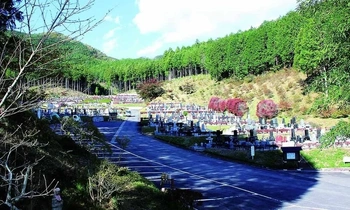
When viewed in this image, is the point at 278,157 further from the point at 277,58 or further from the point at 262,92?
the point at 277,58

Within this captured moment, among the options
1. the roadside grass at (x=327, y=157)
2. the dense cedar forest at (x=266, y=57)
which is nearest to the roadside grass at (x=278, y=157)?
the roadside grass at (x=327, y=157)

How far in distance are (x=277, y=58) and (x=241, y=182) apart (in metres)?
59.6

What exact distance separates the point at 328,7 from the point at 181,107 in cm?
5827

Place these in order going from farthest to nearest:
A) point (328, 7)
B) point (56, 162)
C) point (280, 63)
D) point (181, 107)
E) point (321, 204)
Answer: point (280, 63), point (181, 107), point (321, 204), point (56, 162), point (328, 7)

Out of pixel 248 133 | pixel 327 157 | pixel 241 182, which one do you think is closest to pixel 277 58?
pixel 248 133

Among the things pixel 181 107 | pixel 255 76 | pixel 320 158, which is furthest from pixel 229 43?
pixel 320 158

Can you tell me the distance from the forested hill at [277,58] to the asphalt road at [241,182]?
195 inches

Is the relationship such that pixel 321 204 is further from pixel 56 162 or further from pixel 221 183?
pixel 56 162

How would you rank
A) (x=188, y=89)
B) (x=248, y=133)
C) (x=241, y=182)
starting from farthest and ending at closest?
(x=188, y=89) → (x=248, y=133) → (x=241, y=182)

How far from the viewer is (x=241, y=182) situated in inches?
734

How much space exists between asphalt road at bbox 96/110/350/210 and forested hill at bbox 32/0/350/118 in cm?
495

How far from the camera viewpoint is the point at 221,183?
18.4 m

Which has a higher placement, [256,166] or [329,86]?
[329,86]

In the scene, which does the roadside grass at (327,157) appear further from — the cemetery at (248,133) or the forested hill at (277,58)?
the forested hill at (277,58)
